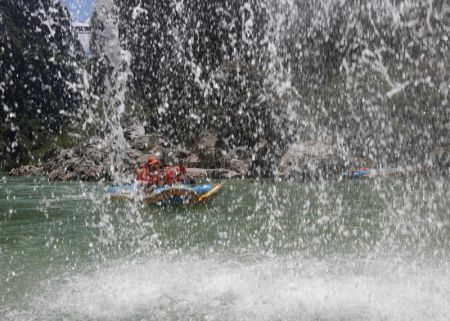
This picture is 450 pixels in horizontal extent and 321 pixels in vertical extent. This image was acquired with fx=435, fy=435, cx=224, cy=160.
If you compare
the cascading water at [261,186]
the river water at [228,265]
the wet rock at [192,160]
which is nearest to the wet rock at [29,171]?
the cascading water at [261,186]

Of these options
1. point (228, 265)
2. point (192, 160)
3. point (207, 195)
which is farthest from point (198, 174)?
point (228, 265)

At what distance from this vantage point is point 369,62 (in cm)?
5588

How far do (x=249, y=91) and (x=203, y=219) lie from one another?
163 feet

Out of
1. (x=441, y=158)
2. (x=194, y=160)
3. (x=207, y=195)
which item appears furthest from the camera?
(x=194, y=160)

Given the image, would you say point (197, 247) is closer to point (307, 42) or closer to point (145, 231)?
point (145, 231)

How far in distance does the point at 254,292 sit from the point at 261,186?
2686 cm

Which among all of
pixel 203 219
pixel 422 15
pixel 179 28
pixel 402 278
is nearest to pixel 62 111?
pixel 179 28

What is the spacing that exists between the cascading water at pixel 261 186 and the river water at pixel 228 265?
0.05 m

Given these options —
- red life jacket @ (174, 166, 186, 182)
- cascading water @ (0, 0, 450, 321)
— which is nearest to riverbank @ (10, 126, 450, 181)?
cascading water @ (0, 0, 450, 321)

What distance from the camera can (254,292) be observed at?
7.25 metres

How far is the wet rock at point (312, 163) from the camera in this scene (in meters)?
42.0

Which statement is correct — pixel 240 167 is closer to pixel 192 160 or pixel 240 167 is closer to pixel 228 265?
pixel 192 160

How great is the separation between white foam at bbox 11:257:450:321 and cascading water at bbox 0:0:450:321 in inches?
1.7

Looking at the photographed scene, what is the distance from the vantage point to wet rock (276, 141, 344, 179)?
42.0m
